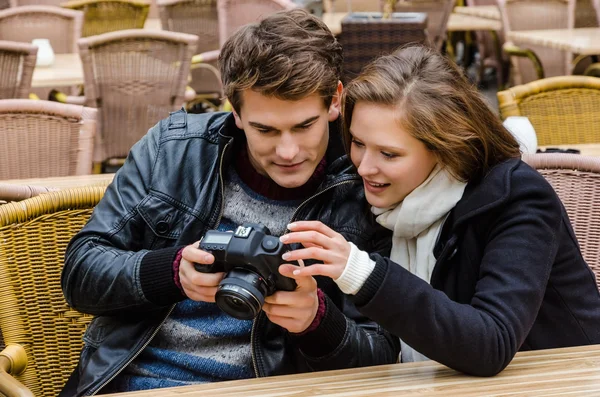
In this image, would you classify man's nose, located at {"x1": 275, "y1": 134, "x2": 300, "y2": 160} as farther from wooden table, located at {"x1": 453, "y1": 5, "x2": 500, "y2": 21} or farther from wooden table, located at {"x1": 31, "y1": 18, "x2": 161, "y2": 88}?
wooden table, located at {"x1": 453, "y1": 5, "x2": 500, "y2": 21}

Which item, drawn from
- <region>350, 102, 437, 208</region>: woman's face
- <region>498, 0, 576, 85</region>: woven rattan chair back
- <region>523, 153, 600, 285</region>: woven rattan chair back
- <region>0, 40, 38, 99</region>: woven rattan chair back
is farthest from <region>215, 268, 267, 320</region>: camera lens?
<region>498, 0, 576, 85</region>: woven rattan chair back

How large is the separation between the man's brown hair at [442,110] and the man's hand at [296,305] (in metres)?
0.37

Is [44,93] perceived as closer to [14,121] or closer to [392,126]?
[14,121]

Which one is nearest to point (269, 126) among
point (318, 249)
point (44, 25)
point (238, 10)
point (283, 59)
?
point (283, 59)

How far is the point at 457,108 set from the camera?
1.73m

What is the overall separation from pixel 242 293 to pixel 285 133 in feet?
1.71

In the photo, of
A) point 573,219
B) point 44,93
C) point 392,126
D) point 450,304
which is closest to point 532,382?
point 450,304

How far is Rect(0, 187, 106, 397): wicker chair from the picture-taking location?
1.95 m

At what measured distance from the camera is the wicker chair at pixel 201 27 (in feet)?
20.1

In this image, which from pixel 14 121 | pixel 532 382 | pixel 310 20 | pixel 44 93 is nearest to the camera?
pixel 532 382

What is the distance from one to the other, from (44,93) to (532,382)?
4.84m

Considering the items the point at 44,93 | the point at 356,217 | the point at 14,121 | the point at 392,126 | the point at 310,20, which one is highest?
the point at 310,20

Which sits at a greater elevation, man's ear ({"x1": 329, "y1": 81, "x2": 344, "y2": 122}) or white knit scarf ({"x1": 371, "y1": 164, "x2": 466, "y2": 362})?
man's ear ({"x1": 329, "y1": 81, "x2": 344, "y2": 122})

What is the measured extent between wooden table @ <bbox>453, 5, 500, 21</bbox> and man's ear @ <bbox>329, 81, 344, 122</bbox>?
6.63 metres
